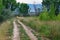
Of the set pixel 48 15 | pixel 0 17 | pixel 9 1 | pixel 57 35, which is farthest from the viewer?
pixel 9 1

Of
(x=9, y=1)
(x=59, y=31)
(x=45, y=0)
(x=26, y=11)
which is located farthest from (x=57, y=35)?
(x=26, y=11)

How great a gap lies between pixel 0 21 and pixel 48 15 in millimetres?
6951

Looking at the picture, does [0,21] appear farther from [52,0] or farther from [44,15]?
[52,0]

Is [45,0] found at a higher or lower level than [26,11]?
higher

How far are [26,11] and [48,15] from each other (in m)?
53.1

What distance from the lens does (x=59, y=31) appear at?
534 inches

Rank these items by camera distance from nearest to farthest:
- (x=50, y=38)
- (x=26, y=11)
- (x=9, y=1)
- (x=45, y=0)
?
(x=50, y=38), (x=9, y=1), (x=45, y=0), (x=26, y=11)

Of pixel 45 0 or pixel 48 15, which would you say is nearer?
pixel 48 15

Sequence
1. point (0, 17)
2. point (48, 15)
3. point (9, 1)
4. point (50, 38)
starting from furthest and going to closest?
point (9, 1)
point (48, 15)
point (0, 17)
point (50, 38)

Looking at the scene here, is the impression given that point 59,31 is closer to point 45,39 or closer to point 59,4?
point 45,39

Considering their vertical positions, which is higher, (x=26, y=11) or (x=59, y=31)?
(x=59, y=31)

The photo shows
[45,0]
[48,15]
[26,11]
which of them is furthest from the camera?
[26,11]

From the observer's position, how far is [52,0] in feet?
194

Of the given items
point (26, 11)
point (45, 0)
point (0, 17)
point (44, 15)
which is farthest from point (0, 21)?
point (26, 11)
